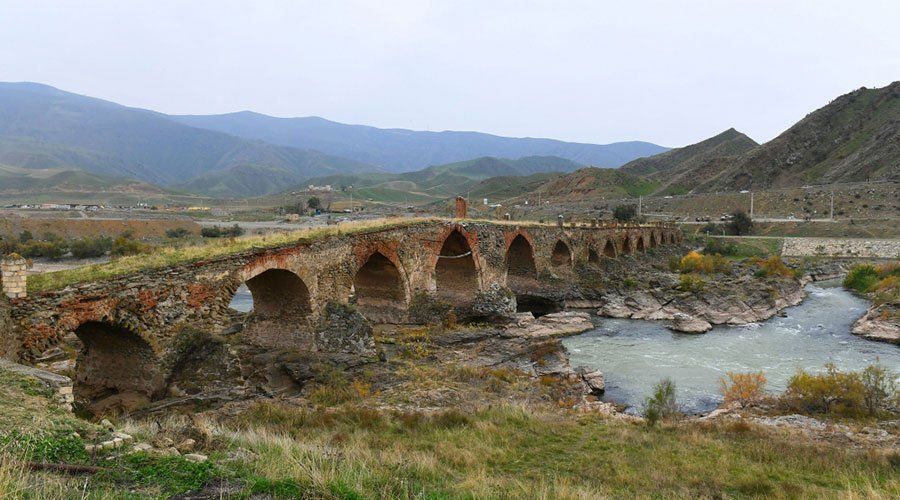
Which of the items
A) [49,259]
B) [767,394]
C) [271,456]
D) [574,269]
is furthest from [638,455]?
[49,259]

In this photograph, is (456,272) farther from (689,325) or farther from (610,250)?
(610,250)

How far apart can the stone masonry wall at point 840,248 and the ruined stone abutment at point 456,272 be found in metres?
32.5

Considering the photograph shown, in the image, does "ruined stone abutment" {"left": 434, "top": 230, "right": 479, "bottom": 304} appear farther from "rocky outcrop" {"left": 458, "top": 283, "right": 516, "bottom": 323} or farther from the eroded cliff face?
the eroded cliff face

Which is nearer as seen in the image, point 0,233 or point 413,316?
point 413,316

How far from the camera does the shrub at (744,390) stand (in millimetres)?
13609

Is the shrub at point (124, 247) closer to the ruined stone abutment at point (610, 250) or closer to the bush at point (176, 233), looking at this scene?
the bush at point (176, 233)

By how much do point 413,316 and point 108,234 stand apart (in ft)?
106

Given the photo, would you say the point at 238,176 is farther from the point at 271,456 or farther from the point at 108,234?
the point at 271,456

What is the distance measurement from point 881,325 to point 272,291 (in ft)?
75.0

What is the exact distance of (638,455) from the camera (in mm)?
8328

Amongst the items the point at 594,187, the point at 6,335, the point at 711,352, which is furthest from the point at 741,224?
the point at 6,335

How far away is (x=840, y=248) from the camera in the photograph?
43.4 metres

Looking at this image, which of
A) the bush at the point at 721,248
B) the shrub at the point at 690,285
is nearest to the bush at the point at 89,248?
the shrub at the point at 690,285

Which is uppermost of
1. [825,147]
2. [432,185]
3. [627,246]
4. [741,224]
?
[825,147]
